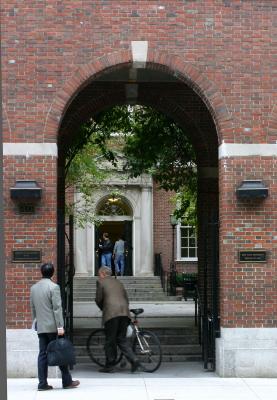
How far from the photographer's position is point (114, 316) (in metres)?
11.9

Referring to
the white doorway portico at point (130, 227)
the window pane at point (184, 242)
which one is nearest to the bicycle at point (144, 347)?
the white doorway portico at point (130, 227)

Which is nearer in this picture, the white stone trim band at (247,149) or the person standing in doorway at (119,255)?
the white stone trim band at (247,149)

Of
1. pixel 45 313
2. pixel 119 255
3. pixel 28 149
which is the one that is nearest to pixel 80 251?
pixel 119 255

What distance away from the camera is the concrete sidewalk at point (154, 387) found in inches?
392

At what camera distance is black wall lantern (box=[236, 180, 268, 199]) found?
11.7m

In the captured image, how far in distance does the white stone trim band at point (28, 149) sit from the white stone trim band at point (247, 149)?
265 cm

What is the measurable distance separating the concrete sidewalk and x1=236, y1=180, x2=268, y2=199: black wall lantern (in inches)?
108

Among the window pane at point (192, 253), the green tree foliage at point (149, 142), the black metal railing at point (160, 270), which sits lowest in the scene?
the black metal railing at point (160, 270)

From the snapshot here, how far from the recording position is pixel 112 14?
12.0 meters

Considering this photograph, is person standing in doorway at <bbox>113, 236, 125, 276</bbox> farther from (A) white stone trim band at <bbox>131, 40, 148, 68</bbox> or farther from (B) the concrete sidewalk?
(A) white stone trim band at <bbox>131, 40, 148, 68</bbox>

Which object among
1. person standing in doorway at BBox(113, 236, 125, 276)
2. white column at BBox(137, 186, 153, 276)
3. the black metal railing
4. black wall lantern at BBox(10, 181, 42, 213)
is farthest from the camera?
white column at BBox(137, 186, 153, 276)

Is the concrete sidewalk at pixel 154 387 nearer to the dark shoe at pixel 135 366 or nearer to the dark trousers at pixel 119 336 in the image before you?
the dark shoe at pixel 135 366

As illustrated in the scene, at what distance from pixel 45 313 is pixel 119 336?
2.24 m

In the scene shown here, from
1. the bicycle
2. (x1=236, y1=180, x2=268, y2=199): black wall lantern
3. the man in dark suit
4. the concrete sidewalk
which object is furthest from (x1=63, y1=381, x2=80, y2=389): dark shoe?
(x1=236, y1=180, x2=268, y2=199): black wall lantern
